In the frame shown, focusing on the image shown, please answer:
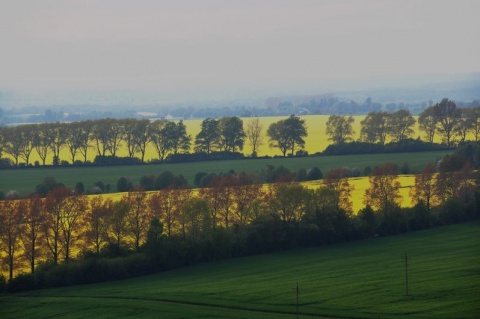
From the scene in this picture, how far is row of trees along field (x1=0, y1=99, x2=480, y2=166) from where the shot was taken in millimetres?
85869

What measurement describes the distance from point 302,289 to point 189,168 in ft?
135

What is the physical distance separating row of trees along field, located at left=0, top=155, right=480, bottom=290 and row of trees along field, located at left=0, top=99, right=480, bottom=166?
104ft

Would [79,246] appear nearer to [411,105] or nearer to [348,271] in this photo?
[348,271]

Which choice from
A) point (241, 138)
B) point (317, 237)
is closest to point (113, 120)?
point (241, 138)

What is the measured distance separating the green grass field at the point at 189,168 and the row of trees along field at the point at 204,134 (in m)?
5.05

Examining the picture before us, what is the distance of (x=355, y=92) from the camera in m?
178

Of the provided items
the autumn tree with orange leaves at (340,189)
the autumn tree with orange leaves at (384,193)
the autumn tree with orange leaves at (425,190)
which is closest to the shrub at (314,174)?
the autumn tree with orange leaves at (340,189)

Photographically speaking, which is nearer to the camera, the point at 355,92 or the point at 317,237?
the point at 317,237

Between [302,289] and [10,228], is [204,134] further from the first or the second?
[302,289]

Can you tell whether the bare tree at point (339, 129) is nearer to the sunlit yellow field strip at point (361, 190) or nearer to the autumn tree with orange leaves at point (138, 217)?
the sunlit yellow field strip at point (361, 190)

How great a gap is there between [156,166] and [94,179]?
987 centimetres

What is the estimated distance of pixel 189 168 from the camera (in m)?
77.9

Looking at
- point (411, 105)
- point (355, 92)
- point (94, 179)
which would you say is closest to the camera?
point (94, 179)

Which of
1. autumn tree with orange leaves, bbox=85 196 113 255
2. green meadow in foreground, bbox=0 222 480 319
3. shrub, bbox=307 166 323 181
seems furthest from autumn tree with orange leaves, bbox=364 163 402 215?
autumn tree with orange leaves, bbox=85 196 113 255
